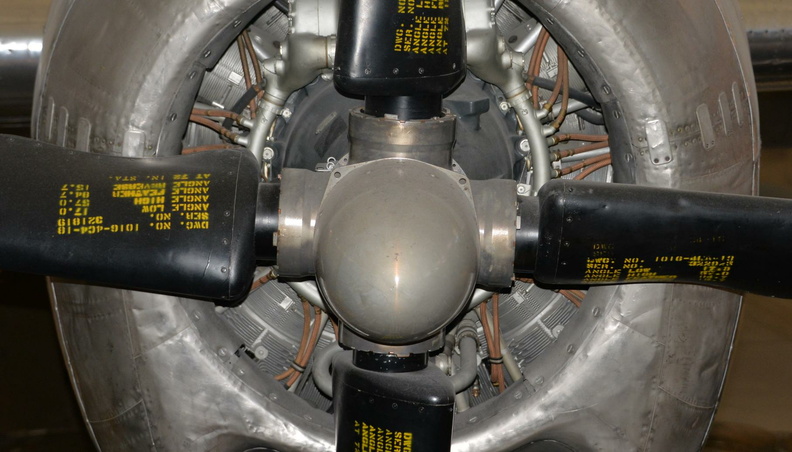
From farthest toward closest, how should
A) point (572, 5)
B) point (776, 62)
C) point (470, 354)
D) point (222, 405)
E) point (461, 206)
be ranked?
point (776, 62), point (470, 354), point (222, 405), point (572, 5), point (461, 206)

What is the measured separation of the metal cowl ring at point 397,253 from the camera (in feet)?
7.13

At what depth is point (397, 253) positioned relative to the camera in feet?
7.07

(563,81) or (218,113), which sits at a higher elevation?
(563,81)

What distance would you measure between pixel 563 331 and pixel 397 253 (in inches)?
35.1

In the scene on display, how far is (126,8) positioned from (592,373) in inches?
63.3

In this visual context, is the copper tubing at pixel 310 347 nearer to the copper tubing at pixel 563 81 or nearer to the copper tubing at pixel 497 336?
the copper tubing at pixel 497 336


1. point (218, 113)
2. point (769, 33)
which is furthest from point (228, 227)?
point (769, 33)

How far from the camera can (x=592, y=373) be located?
9.09 ft

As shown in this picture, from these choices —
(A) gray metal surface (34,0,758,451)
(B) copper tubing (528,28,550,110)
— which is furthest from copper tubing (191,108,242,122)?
(B) copper tubing (528,28,550,110)

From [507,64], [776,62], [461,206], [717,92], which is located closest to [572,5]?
[507,64]

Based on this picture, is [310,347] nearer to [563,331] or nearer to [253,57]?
[563,331]

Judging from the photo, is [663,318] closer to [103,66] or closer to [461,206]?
[461,206]

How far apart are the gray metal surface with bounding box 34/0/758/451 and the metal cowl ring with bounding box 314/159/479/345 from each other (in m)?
0.61

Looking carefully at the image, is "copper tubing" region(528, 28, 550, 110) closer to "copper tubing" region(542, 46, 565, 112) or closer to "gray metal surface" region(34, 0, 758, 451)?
"copper tubing" region(542, 46, 565, 112)
